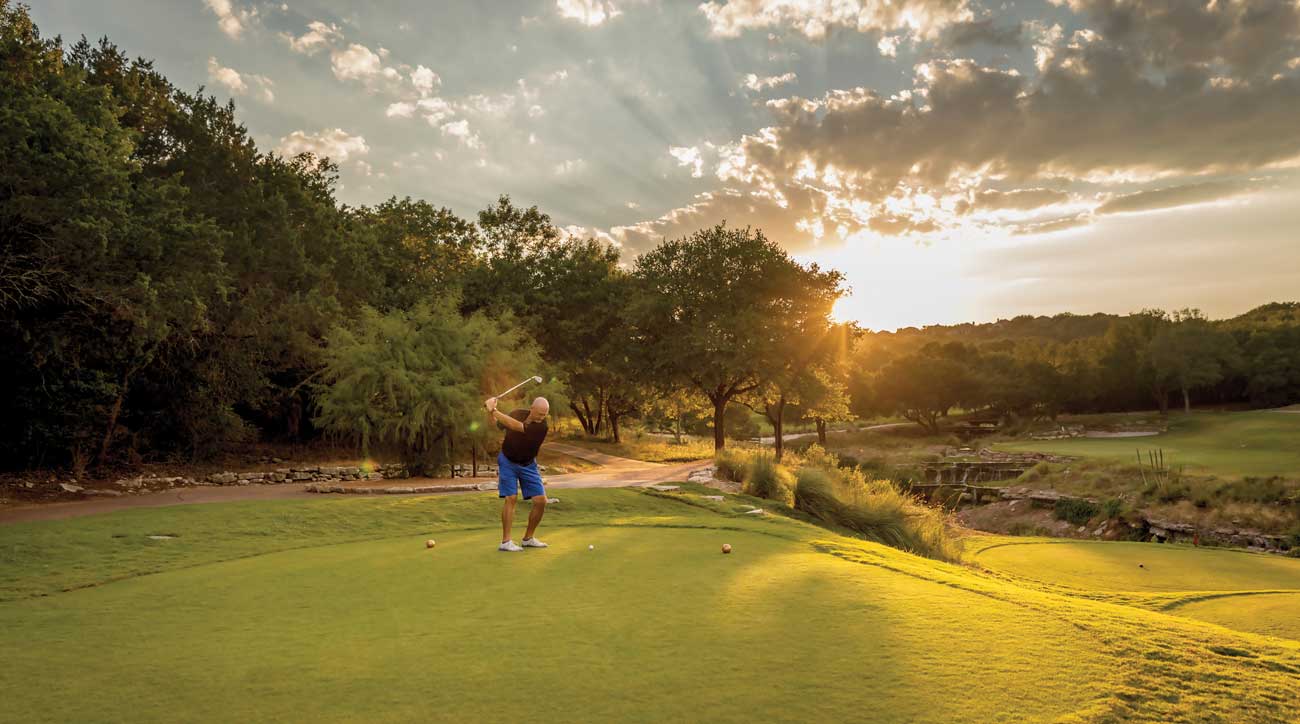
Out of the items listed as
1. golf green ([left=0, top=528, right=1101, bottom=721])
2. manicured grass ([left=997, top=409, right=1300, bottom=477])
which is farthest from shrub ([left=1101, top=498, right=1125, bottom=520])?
golf green ([left=0, top=528, right=1101, bottom=721])

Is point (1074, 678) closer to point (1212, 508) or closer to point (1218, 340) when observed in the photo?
point (1212, 508)

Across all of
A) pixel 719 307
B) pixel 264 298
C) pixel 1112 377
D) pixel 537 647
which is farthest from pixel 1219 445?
pixel 537 647

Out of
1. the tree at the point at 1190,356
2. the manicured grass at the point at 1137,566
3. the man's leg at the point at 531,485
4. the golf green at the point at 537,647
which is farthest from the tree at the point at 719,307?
the tree at the point at 1190,356

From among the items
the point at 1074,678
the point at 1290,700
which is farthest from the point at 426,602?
the point at 1290,700

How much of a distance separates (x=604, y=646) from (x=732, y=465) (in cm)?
1663

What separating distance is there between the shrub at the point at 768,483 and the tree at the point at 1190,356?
73.7 metres

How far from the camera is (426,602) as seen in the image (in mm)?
6148

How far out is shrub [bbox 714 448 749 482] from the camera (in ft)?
66.7

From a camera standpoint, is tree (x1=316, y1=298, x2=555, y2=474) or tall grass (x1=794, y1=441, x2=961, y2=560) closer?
tall grass (x1=794, y1=441, x2=961, y2=560)

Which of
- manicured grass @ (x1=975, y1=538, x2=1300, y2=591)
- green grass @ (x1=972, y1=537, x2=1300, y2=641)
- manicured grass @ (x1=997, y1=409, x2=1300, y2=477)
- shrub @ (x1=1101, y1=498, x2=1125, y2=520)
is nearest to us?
green grass @ (x1=972, y1=537, x2=1300, y2=641)

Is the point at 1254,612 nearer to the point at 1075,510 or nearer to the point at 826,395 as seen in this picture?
the point at 1075,510

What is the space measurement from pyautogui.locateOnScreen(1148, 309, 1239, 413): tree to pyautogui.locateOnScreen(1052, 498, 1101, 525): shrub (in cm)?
5267

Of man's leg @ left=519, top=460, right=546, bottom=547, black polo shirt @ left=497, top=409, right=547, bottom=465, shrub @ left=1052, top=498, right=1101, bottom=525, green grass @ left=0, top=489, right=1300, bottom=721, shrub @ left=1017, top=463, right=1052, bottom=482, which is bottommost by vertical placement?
shrub @ left=1052, top=498, right=1101, bottom=525

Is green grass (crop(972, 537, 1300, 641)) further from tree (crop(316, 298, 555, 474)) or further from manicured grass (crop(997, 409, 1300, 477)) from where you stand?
manicured grass (crop(997, 409, 1300, 477))
